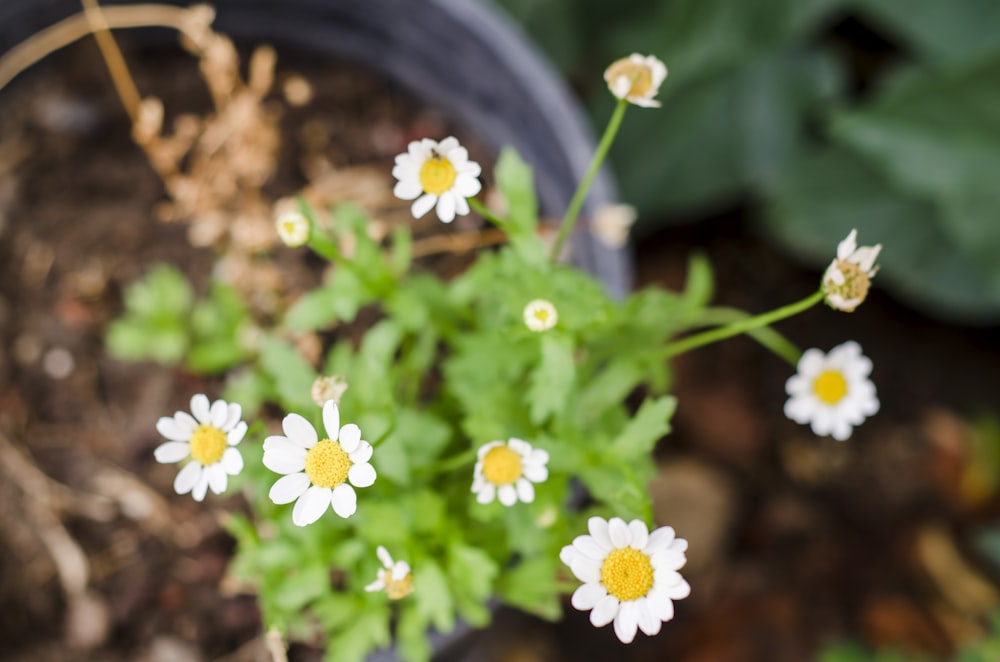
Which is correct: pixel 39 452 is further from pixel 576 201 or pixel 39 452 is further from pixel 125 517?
pixel 576 201

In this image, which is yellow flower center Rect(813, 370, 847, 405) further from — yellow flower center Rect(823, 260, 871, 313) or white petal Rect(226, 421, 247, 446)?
white petal Rect(226, 421, 247, 446)

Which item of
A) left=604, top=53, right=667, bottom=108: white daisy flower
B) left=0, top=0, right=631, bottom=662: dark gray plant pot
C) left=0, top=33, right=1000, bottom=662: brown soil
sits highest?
left=0, top=0, right=631, bottom=662: dark gray plant pot

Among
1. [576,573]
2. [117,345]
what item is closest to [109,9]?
[117,345]

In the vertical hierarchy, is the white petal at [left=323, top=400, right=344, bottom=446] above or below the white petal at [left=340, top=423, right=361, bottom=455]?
above

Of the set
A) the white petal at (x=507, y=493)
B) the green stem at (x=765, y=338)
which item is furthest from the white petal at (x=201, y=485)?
the green stem at (x=765, y=338)

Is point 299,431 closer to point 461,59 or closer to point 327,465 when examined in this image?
point 327,465

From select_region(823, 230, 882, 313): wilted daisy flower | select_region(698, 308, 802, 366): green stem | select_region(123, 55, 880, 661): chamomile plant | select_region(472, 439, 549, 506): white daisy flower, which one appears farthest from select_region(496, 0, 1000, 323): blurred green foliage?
select_region(472, 439, 549, 506): white daisy flower
